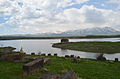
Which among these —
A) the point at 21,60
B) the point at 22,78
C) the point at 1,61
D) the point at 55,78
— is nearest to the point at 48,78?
the point at 55,78

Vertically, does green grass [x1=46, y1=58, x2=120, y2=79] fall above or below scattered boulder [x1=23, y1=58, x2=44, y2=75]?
below

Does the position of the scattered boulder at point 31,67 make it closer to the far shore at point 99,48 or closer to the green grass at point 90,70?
the green grass at point 90,70

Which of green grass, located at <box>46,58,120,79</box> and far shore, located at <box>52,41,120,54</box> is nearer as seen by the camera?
green grass, located at <box>46,58,120,79</box>

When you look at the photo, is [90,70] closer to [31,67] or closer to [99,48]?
[31,67]

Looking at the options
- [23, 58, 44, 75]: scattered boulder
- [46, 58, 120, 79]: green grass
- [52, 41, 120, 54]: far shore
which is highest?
[23, 58, 44, 75]: scattered boulder

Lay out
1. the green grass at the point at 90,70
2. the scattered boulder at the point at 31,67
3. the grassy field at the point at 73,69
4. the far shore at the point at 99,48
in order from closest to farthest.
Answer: the scattered boulder at the point at 31,67, the grassy field at the point at 73,69, the green grass at the point at 90,70, the far shore at the point at 99,48

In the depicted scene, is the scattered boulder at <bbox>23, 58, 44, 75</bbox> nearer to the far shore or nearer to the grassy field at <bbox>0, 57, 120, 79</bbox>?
the grassy field at <bbox>0, 57, 120, 79</bbox>

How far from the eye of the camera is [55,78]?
11555mm

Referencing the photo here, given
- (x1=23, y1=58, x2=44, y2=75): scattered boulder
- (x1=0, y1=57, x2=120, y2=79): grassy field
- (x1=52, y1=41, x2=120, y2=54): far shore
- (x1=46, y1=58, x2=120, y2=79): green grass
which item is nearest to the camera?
(x1=23, y1=58, x2=44, y2=75): scattered boulder

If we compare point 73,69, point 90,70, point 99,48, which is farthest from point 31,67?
point 99,48

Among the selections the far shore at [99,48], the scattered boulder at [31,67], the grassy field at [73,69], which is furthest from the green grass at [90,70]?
the far shore at [99,48]

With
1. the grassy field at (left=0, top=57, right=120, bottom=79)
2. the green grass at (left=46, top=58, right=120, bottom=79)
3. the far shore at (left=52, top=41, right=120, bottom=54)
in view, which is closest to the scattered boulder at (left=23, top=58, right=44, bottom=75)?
the grassy field at (left=0, top=57, right=120, bottom=79)

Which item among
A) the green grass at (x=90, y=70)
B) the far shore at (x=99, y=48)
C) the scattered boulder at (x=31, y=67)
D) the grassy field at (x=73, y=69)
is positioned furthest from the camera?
the far shore at (x=99, y=48)

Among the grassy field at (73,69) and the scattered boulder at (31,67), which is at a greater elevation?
the scattered boulder at (31,67)
